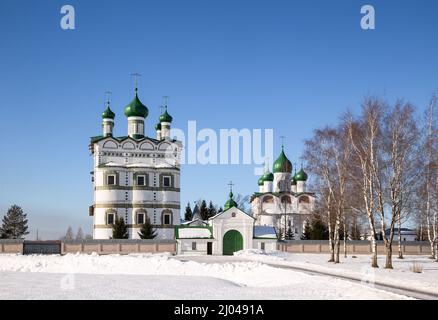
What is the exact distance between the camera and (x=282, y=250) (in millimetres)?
46906

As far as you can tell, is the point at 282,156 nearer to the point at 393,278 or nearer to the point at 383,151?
the point at 383,151

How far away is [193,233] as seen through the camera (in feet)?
151

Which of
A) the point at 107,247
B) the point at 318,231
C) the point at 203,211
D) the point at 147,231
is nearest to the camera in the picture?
the point at 107,247

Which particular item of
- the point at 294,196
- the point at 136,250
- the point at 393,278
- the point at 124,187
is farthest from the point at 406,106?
the point at 294,196

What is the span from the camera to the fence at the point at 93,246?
45438 millimetres

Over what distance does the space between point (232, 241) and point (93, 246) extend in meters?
11.0

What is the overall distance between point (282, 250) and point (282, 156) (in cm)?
2504

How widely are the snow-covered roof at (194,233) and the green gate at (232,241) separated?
4.69 feet

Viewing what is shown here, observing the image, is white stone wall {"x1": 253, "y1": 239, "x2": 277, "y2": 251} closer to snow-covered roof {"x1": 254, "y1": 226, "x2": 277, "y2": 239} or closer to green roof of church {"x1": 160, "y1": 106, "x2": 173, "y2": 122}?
snow-covered roof {"x1": 254, "y1": 226, "x2": 277, "y2": 239}

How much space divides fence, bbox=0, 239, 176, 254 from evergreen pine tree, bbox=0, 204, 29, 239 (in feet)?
87.2

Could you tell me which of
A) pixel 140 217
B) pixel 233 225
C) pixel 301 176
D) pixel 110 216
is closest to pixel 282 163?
pixel 301 176

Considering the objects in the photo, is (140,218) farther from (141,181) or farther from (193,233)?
(193,233)

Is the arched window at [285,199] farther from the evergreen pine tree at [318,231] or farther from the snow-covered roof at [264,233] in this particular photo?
the snow-covered roof at [264,233]
